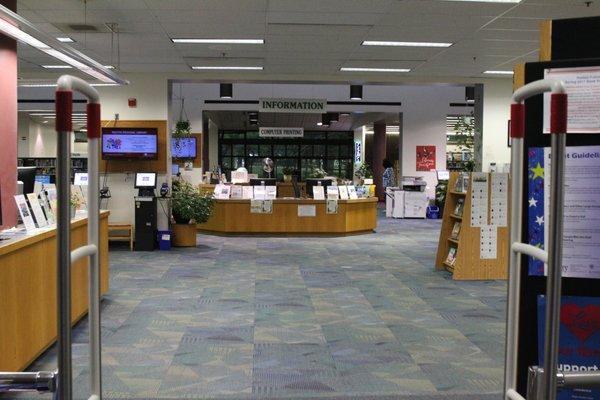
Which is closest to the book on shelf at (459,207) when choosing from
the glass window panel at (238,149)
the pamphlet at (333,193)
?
the pamphlet at (333,193)

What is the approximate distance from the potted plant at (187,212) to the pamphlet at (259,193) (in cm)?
156

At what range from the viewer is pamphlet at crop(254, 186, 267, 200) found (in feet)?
38.0

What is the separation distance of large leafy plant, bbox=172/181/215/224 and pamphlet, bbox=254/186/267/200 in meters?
1.54

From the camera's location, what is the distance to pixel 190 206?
32.5ft

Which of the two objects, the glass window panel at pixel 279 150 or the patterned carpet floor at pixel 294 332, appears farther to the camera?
the glass window panel at pixel 279 150

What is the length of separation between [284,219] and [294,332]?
678cm

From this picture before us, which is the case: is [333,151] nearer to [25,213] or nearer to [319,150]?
[319,150]

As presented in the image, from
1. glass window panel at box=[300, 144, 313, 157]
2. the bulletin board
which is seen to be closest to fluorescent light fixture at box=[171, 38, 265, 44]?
the bulletin board

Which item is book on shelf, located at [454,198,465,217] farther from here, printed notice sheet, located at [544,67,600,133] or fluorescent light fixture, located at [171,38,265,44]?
printed notice sheet, located at [544,67,600,133]

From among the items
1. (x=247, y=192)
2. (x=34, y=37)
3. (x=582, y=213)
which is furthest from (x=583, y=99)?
(x=247, y=192)

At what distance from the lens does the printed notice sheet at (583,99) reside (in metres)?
2.01

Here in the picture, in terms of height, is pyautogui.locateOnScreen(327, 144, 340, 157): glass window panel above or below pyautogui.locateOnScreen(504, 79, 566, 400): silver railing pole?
above

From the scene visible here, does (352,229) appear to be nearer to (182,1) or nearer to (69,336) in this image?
(182,1)

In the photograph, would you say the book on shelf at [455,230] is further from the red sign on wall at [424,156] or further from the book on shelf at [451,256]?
the red sign on wall at [424,156]
